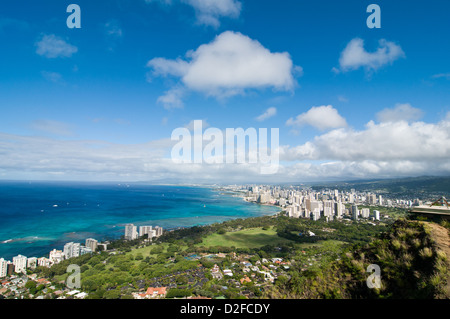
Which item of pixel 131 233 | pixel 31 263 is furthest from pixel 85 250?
pixel 131 233

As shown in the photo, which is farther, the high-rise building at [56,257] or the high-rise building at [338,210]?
the high-rise building at [338,210]

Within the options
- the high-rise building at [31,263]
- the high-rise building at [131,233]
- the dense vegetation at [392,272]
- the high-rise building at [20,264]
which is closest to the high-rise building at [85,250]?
the high-rise building at [31,263]

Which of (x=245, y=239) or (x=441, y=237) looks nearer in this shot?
(x=441, y=237)

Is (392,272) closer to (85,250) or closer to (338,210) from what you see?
(85,250)

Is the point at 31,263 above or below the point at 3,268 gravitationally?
below

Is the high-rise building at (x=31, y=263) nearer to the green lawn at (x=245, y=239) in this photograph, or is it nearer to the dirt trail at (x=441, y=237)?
the green lawn at (x=245, y=239)

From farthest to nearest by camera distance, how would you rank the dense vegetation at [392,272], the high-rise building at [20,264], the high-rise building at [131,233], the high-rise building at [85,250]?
the high-rise building at [131,233], the high-rise building at [85,250], the high-rise building at [20,264], the dense vegetation at [392,272]

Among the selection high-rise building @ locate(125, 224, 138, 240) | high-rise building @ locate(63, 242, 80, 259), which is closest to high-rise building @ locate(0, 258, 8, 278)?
high-rise building @ locate(63, 242, 80, 259)

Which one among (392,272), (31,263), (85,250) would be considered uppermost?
(392,272)

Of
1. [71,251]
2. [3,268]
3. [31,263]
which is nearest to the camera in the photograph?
[3,268]
